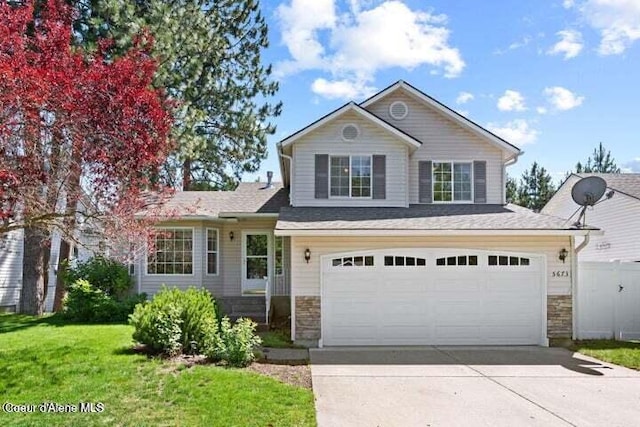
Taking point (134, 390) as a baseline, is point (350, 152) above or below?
above

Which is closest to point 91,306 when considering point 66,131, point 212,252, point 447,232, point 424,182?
point 212,252

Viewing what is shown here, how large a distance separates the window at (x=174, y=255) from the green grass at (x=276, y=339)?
13.7 ft

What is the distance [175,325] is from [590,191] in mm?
10580

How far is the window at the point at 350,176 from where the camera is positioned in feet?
45.9

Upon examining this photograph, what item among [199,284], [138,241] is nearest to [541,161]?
[199,284]

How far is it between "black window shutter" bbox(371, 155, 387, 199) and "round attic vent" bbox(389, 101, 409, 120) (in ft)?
6.24

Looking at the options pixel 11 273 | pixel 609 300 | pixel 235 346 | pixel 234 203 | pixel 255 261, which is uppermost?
pixel 234 203

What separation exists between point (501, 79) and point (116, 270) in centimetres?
1243

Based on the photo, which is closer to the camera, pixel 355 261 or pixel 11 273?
pixel 355 261

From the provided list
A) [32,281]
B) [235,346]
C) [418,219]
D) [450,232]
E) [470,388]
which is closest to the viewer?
[470,388]

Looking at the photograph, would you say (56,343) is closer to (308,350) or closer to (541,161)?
(308,350)

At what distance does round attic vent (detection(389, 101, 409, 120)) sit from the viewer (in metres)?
15.2

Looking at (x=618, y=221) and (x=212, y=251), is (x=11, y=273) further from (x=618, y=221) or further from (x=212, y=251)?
(x=618, y=221)

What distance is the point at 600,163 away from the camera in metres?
36.8
